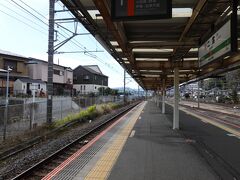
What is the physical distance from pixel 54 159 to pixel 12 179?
2650mm

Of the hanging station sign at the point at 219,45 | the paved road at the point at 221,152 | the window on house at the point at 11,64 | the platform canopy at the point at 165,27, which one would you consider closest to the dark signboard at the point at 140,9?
the platform canopy at the point at 165,27

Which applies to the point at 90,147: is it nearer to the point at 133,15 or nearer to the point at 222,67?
the point at 133,15

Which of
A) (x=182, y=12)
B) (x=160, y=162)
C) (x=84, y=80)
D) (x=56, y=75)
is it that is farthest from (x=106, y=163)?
(x=84, y=80)

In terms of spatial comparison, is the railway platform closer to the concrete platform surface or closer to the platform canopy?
the concrete platform surface

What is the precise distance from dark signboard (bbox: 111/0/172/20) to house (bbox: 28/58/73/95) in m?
52.3

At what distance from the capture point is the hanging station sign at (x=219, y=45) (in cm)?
725

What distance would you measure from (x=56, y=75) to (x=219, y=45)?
60531 mm

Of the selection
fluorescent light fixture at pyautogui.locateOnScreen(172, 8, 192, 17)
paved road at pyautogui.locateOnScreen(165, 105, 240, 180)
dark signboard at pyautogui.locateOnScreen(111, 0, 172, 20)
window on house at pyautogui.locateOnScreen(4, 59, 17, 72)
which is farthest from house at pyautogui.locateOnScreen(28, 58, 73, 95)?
dark signboard at pyautogui.locateOnScreen(111, 0, 172, 20)

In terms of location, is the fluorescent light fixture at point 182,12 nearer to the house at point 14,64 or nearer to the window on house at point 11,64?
the house at point 14,64

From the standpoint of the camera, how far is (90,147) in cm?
1152

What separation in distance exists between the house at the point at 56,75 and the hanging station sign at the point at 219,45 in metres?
50.5

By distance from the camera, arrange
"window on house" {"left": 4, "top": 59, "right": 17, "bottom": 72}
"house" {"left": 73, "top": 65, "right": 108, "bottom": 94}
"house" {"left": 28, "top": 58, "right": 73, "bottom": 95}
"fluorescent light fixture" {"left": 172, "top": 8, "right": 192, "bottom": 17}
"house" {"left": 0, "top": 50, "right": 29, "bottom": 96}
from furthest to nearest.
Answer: "house" {"left": 73, "top": 65, "right": 108, "bottom": 94} → "house" {"left": 28, "top": 58, "right": 73, "bottom": 95} → "window on house" {"left": 4, "top": 59, "right": 17, "bottom": 72} → "house" {"left": 0, "top": 50, "right": 29, "bottom": 96} → "fluorescent light fixture" {"left": 172, "top": 8, "right": 192, "bottom": 17}

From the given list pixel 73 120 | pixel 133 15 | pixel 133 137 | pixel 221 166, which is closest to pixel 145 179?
pixel 221 166

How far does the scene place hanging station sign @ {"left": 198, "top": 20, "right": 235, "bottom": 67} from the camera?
725cm
